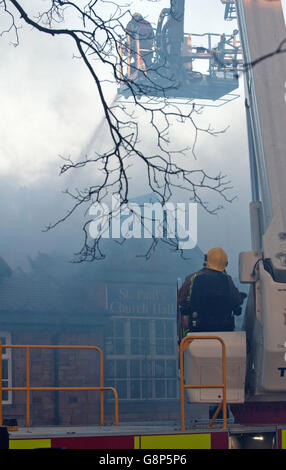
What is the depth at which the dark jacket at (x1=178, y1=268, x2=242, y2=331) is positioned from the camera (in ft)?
27.3

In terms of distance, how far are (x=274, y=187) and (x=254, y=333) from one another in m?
1.47

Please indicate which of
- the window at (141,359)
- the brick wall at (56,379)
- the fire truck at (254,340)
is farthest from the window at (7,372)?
the fire truck at (254,340)

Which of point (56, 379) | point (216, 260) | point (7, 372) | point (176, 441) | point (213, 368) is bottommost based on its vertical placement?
point (176, 441)

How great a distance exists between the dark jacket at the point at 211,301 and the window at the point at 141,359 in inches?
865

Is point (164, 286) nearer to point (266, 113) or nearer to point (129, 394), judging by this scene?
point (129, 394)

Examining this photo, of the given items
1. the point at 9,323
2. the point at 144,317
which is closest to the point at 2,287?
the point at 9,323

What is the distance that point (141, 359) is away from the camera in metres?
31.1

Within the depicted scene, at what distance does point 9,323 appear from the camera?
2828 cm

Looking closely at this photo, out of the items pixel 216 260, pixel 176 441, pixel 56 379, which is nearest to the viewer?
pixel 176 441

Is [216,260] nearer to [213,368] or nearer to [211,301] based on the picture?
[211,301]

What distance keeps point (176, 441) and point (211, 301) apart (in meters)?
1.75

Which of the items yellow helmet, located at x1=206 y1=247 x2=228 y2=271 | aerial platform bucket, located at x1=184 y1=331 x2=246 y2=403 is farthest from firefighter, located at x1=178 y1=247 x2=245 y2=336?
aerial platform bucket, located at x1=184 y1=331 x2=246 y2=403

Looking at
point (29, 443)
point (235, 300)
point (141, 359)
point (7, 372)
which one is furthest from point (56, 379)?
point (29, 443)
